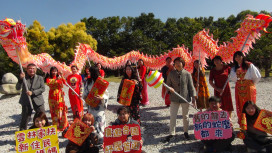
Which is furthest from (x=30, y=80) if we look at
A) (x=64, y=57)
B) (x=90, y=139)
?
(x=64, y=57)

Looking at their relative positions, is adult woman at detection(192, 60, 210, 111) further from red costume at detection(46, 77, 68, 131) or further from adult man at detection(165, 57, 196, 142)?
red costume at detection(46, 77, 68, 131)

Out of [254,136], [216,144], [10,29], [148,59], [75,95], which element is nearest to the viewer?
[254,136]

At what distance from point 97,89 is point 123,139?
1.07 meters

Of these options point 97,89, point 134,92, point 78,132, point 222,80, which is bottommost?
point 78,132

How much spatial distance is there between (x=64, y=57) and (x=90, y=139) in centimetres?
1602

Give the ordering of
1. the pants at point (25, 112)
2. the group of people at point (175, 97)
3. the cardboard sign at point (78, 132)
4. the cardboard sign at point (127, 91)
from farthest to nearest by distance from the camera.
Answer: the pants at point (25, 112), the cardboard sign at point (127, 91), the group of people at point (175, 97), the cardboard sign at point (78, 132)

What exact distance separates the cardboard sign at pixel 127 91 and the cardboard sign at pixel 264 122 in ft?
6.93

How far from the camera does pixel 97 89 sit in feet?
11.0

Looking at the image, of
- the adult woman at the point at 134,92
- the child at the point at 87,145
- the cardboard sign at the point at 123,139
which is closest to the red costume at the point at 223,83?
the adult woman at the point at 134,92

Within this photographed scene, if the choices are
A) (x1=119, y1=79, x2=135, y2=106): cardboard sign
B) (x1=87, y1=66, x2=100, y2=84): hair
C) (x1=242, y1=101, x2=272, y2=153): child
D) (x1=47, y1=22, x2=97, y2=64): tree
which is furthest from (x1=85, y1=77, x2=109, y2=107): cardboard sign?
(x1=47, y1=22, x2=97, y2=64): tree

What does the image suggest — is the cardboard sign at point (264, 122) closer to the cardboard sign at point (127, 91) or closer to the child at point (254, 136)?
the child at point (254, 136)

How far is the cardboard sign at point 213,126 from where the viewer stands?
9.62ft

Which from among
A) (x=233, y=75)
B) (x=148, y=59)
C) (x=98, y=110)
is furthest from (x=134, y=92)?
(x=148, y=59)

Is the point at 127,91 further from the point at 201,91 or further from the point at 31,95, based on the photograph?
the point at 201,91
